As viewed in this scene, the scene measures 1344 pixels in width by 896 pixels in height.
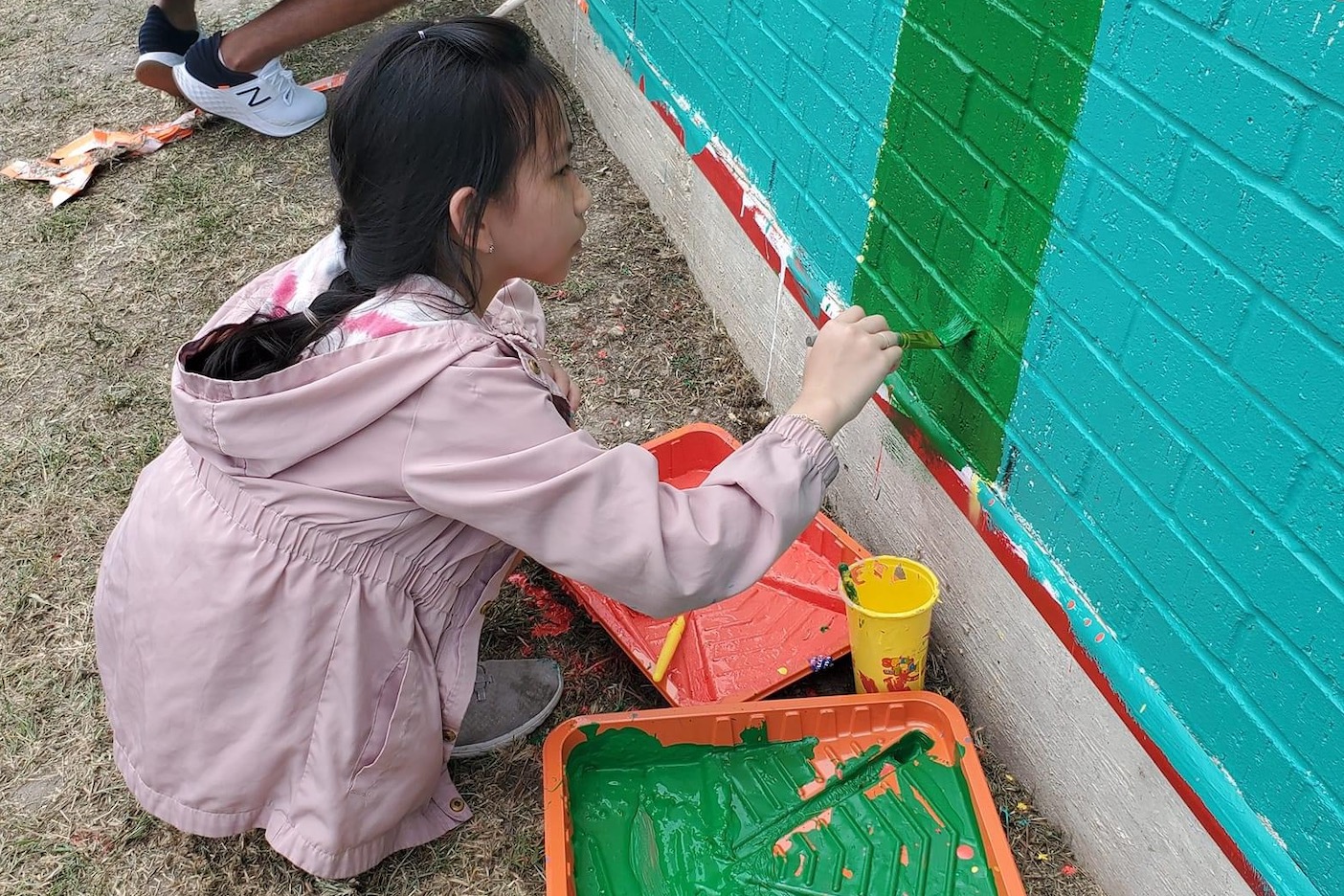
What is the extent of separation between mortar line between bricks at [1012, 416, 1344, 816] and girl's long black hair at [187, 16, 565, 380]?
0.95 metres

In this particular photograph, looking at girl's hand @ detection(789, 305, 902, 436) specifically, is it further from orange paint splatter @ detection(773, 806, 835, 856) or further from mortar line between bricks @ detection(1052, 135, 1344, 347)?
orange paint splatter @ detection(773, 806, 835, 856)

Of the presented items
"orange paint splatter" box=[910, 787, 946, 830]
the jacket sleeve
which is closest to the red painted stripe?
"orange paint splatter" box=[910, 787, 946, 830]

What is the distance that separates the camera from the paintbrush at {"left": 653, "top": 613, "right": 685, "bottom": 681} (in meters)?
2.22

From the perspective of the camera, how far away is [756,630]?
2.39 metres

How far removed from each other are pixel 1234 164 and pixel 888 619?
0.97 m

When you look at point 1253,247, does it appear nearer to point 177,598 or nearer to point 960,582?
point 960,582

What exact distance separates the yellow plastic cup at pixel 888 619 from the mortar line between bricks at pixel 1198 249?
741 millimetres

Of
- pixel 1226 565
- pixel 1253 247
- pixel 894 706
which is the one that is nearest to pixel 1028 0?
Answer: pixel 1253 247

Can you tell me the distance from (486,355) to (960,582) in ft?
3.44

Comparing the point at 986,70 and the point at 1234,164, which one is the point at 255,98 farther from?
the point at 1234,164

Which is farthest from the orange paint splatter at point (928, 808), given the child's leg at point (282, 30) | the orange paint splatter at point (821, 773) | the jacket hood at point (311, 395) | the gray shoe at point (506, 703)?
the child's leg at point (282, 30)

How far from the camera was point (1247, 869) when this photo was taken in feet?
5.05

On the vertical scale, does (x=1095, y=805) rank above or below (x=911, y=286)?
below

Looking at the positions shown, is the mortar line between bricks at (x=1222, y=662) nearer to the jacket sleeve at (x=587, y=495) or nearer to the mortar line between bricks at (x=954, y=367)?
the mortar line between bricks at (x=954, y=367)
